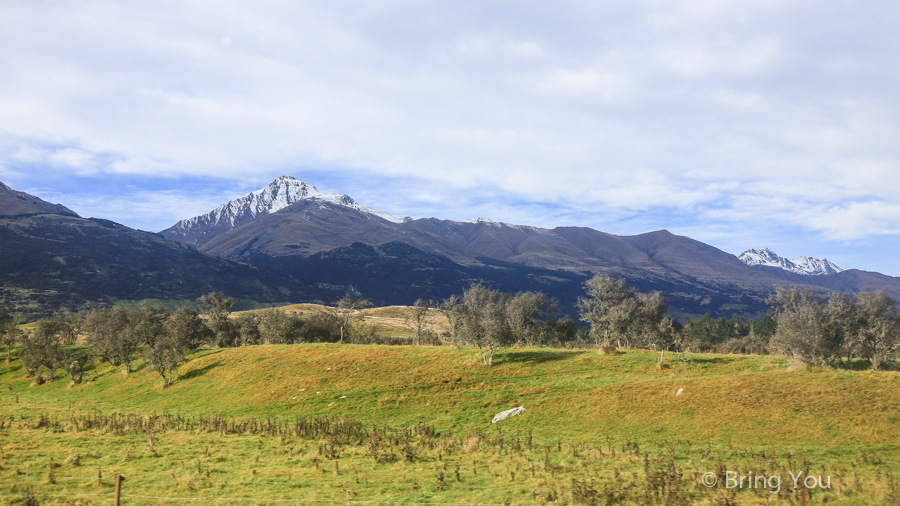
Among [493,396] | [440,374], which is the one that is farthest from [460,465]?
[440,374]

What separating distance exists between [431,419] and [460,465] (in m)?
11.4

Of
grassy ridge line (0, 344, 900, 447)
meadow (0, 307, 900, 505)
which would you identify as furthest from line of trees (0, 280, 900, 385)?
meadow (0, 307, 900, 505)

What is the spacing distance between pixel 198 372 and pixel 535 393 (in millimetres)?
39295

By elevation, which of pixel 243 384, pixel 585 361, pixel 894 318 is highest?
pixel 894 318

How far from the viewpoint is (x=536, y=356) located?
1796 inches

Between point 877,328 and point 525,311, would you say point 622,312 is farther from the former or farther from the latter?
point 877,328

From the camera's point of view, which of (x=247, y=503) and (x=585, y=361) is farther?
(x=585, y=361)

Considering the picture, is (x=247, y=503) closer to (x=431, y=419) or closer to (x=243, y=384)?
(x=431, y=419)

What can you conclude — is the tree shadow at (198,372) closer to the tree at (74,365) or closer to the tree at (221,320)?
the tree at (74,365)

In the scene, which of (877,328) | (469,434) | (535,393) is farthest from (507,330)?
(877,328)

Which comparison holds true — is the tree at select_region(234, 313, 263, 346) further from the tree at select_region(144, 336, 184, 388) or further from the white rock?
the white rock

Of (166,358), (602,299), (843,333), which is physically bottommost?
(166,358)

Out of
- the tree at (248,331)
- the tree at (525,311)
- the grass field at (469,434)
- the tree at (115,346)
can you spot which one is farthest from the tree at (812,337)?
the tree at (248,331)

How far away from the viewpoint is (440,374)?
41031 millimetres
